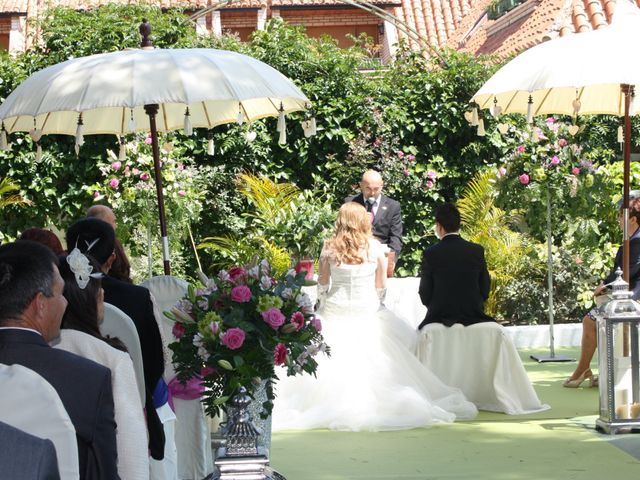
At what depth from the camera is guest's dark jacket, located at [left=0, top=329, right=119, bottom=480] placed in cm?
304

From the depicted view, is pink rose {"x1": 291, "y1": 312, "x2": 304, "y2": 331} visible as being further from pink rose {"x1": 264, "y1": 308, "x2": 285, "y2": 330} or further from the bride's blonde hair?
the bride's blonde hair

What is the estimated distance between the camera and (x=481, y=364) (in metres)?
9.91

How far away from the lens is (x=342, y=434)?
29.0ft

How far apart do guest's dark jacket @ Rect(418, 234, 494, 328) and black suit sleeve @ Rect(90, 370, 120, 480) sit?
22.1ft

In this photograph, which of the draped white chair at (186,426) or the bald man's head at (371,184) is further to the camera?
the bald man's head at (371,184)

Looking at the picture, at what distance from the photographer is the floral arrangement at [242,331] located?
5.78m

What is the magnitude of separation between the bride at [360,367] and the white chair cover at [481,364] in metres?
0.23

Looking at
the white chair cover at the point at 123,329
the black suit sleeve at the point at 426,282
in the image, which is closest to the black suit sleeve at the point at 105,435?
the white chair cover at the point at 123,329

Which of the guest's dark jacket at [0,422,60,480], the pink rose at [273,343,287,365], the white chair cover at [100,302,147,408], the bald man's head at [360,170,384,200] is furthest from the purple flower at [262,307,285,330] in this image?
the bald man's head at [360,170,384,200]

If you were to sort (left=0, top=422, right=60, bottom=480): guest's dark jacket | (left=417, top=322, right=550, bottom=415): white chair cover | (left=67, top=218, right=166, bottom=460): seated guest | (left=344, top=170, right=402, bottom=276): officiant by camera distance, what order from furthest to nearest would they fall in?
(left=344, top=170, right=402, bottom=276): officiant < (left=417, top=322, right=550, bottom=415): white chair cover < (left=67, top=218, right=166, bottom=460): seated guest < (left=0, top=422, right=60, bottom=480): guest's dark jacket

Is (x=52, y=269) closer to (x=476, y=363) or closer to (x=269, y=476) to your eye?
(x=269, y=476)

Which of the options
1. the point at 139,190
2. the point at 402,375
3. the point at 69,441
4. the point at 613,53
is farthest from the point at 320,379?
the point at 69,441

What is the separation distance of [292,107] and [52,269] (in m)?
6.42

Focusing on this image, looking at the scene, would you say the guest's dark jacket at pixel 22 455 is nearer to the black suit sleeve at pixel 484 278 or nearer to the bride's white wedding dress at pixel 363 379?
the bride's white wedding dress at pixel 363 379
